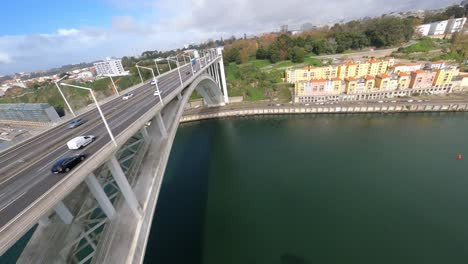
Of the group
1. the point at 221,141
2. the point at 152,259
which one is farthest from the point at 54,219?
the point at 221,141

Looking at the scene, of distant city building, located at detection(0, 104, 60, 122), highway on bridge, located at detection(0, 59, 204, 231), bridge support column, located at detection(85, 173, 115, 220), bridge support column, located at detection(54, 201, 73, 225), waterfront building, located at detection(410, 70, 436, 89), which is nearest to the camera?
highway on bridge, located at detection(0, 59, 204, 231)

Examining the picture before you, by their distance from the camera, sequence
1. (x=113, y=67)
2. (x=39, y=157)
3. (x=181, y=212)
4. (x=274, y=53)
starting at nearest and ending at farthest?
(x=39, y=157) → (x=181, y=212) → (x=274, y=53) → (x=113, y=67)

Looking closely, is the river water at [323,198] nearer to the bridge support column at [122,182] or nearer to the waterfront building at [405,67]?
the bridge support column at [122,182]

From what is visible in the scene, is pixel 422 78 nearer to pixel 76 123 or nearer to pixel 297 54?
pixel 297 54

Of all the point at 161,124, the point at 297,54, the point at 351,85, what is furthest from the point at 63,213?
the point at 297,54

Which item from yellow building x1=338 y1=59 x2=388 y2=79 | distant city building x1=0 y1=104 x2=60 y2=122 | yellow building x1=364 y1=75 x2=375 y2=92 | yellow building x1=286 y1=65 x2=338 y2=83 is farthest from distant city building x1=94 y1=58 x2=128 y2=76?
yellow building x1=364 y1=75 x2=375 y2=92

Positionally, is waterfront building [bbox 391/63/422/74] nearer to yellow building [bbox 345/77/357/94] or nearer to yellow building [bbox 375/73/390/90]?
yellow building [bbox 375/73/390/90]
